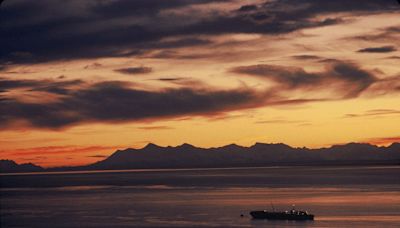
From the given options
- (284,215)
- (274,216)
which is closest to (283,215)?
(284,215)

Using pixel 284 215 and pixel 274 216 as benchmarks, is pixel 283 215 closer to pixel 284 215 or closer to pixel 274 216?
pixel 284 215

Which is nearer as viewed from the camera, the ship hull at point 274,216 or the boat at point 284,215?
the boat at point 284,215

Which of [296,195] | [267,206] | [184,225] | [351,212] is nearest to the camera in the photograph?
[184,225]

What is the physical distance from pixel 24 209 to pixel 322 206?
122 ft

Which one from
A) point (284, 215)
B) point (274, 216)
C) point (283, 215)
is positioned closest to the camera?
point (283, 215)

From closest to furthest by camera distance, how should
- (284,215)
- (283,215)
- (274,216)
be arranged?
(283,215), (284,215), (274,216)

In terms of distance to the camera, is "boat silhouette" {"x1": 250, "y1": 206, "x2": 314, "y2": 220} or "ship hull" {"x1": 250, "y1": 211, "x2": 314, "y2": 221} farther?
"ship hull" {"x1": 250, "y1": 211, "x2": 314, "y2": 221}

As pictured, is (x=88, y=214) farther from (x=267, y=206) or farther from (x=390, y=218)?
(x=390, y=218)

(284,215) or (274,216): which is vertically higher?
(284,215)

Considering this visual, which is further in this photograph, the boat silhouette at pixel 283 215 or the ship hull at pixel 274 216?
the ship hull at pixel 274 216

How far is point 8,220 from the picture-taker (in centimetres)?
7031

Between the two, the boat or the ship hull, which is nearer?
the boat

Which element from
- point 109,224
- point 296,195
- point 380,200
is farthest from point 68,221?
point 296,195

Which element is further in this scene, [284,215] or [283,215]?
[284,215]
